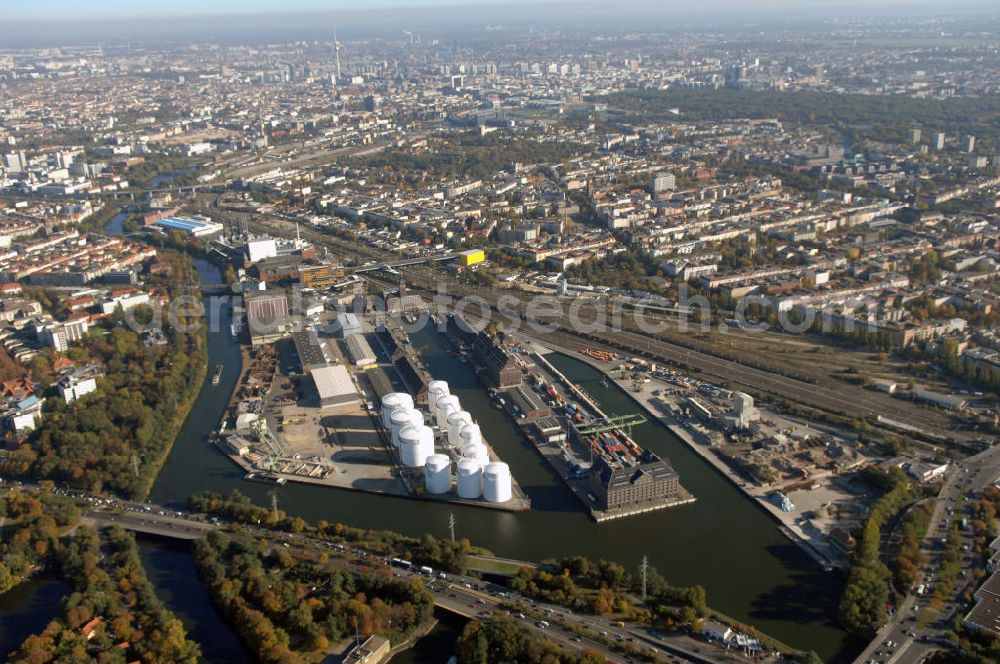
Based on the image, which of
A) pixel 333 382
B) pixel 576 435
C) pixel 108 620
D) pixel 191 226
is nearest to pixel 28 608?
pixel 108 620

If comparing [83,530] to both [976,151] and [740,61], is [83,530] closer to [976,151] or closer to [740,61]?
[976,151]

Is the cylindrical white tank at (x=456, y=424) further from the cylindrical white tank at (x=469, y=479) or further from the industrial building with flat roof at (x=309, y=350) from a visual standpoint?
the industrial building with flat roof at (x=309, y=350)

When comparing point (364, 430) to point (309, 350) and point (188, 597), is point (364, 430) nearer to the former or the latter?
point (309, 350)

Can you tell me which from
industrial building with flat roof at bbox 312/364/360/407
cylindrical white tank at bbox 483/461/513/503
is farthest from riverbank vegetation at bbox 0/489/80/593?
cylindrical white tank at bbox 483/461/513/503

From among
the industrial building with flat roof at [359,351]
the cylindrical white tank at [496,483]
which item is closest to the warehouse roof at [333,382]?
the industrial building with flat roof at [359,351]

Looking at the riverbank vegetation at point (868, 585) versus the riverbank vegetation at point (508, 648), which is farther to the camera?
the riverbank vegetation at point (868, 585)

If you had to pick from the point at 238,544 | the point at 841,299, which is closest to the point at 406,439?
the point at 238,544

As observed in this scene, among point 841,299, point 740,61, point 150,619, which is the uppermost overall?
point 740,61
